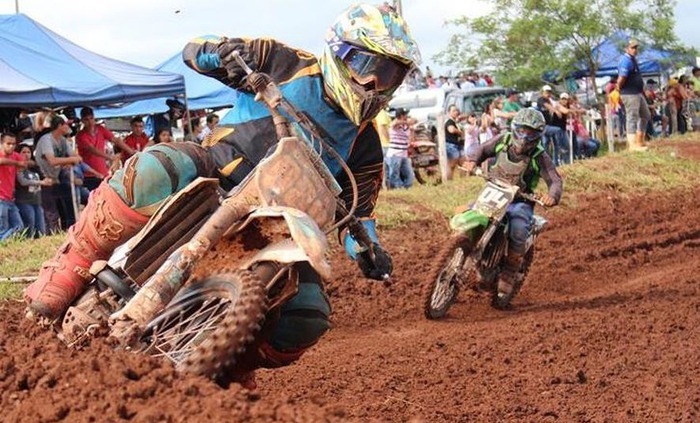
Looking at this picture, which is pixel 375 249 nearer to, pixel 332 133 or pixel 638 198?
pixel 332 133

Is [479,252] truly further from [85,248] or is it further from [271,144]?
[85,248]

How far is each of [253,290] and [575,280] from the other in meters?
8.55

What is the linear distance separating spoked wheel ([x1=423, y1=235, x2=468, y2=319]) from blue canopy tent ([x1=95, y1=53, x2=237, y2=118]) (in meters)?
10.1

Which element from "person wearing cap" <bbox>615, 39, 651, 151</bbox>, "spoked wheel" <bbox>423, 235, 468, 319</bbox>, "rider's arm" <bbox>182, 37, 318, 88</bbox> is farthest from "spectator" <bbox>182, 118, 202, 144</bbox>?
"rider's arm" <bbox>182, 37, 318, 88</bbox>

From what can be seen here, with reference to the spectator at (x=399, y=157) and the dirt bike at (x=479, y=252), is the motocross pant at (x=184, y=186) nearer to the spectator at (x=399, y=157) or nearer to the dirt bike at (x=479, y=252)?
the dirt bike at (x=479, y=252)

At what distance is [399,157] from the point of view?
17766 millimetres

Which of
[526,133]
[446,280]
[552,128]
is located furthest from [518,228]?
[552,128]

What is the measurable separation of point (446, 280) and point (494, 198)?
977mm

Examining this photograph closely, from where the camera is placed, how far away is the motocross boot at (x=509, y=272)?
33.7ft

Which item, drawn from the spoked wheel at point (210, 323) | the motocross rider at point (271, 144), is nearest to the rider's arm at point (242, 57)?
the motocross rider at point (271, 144)

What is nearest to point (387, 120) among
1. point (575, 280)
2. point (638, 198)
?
point (638, 198)

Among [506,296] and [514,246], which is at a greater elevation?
[514,246]

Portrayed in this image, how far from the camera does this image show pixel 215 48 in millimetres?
4754

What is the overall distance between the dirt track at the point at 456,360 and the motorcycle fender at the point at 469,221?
79 centimetres
